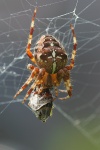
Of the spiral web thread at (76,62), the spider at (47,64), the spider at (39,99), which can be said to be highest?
the spiral web thread at (76,62)

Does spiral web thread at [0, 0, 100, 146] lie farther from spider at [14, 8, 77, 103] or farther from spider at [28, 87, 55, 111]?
spider at [28, 87, 55, 111]

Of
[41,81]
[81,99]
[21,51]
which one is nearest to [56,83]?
[41,81]

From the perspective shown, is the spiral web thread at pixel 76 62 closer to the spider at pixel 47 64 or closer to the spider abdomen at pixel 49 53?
the spider at pixel 47 64

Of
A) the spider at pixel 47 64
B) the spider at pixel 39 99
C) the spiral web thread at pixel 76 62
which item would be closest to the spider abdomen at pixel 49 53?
the spider at pixel 47 64

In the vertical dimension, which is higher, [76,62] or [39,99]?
[76,62]

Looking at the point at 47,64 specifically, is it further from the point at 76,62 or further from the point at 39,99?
the point at 76,62

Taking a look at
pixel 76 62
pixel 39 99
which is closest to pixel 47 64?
pixel 39 99

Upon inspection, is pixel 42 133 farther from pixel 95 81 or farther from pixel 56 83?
pixel 56 83

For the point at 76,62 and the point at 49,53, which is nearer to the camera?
the point at 49,53

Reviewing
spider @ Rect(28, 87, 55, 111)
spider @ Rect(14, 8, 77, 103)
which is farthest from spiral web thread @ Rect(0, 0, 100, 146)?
spider @ Rect(28, 87, 55, 111)
